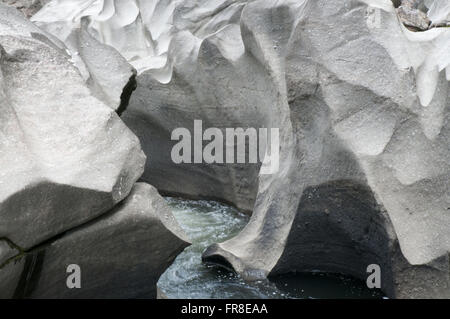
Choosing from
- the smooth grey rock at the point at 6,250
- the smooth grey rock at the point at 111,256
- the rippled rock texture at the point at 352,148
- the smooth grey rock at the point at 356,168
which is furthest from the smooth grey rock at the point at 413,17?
the smooth grey rock at the point at 6,250

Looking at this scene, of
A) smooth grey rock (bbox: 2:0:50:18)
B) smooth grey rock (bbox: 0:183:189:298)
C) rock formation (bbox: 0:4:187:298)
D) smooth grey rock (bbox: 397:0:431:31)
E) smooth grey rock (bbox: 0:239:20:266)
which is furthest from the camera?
smooth grey rock (bbox: 2:0:50:18)

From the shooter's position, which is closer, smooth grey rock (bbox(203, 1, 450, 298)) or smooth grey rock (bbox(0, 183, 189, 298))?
smooth grey rock (bbox(0, 183, 189, 298))

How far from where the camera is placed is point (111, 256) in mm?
3658

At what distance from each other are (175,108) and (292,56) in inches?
98.0

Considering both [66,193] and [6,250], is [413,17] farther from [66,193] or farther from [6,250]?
[6,250]

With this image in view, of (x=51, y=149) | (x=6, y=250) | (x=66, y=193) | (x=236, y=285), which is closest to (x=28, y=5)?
(x=236, y=285)

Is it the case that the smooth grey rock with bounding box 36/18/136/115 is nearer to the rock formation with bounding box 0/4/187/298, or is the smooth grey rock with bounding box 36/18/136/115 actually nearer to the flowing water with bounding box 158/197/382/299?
the rock formation with bounding box 0/4/187/298

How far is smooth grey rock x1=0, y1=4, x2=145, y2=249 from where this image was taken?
3.24 m

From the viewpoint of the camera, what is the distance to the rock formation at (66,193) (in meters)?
3.27

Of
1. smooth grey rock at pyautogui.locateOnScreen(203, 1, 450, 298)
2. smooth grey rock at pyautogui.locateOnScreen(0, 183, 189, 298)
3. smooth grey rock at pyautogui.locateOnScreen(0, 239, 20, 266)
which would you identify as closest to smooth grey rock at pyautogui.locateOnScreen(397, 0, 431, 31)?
smooth grey rock at pyautogui.locateOnScreen(203, 1, 450, 298)

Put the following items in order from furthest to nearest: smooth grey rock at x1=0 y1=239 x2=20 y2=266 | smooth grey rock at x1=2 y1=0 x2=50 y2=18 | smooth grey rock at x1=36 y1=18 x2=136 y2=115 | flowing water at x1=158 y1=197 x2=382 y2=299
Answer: smooth grey rock at x1=2 y1=0 x2=50 y2=18 → smooth grey rock at x1=36 y1=18 x2=136 y2=115 → flowing water at x1=158 y1=197 x2=382 y2=299 → smooth grey rock at x1=0 y1=239 x2=20 y2=266

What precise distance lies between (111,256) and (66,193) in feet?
1.62

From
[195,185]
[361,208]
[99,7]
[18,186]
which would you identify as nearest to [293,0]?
[361,208]

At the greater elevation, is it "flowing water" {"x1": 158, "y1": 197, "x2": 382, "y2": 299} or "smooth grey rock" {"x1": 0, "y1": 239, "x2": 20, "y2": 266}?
"smooth grey rock" {"x1": 0, "y1": 239, "x2": 20, "y2": 266}
